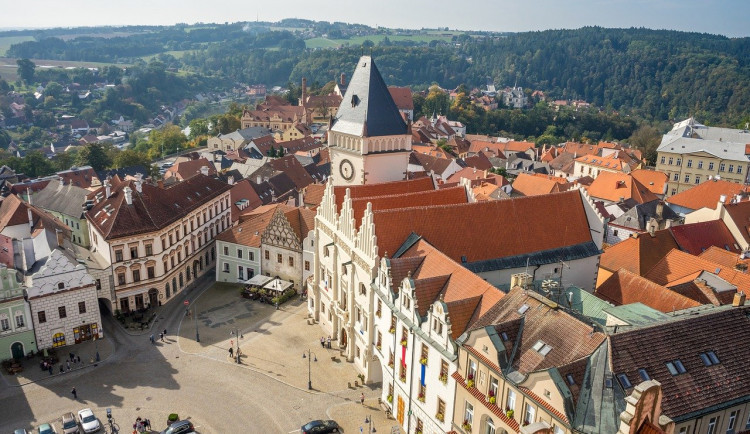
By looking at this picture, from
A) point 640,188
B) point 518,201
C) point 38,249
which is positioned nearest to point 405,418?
point 518,201

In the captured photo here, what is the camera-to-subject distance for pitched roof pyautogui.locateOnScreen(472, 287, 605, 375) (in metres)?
26.7

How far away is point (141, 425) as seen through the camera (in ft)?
128

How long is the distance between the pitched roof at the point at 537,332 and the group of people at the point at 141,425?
79.2 feet

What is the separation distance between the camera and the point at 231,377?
45.7m

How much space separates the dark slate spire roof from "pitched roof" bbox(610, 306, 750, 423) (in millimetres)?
30917

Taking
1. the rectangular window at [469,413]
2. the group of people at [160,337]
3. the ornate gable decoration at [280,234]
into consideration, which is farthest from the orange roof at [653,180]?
the group of people at [160,337]

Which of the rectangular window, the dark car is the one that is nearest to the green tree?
the dark car

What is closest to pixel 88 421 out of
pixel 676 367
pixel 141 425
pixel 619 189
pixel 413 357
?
pixel 141 425

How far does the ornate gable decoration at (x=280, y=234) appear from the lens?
60.4 meters

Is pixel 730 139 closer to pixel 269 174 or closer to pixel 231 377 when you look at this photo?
pixel 269 174

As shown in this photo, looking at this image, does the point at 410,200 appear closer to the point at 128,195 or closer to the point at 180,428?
the point at 180,428

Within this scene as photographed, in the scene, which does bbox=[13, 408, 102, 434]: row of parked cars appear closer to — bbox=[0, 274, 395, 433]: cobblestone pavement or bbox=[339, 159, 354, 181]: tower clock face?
bbox=[0, 274, 395, 433]: cobblestone pavement

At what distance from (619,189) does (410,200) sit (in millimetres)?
49359

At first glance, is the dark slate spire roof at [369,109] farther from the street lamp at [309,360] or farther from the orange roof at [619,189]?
the orange roof at [619,189]
